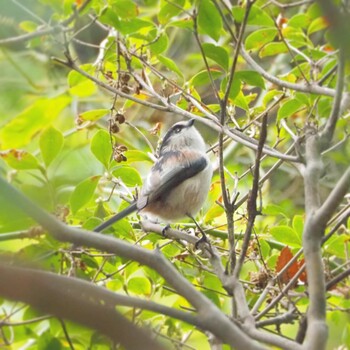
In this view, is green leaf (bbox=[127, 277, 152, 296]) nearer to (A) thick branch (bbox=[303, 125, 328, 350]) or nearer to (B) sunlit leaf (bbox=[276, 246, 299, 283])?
(B) sunlit leaf (bbox=[276, 246, 299, 283])

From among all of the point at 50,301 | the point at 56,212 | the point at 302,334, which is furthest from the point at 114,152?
the point at 50,301

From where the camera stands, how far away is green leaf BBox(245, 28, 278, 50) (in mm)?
2606

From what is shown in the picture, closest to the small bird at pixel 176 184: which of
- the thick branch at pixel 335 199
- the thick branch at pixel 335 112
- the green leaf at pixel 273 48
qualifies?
the green leaf at pixel 273 48

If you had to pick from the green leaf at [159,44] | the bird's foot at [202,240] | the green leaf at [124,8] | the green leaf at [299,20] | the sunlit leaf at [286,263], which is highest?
the green leaf at [299,20]

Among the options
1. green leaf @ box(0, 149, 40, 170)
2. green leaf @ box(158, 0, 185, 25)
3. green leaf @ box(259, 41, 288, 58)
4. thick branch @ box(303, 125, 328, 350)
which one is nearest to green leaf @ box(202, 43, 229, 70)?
green leaf @ box(158, 0, 185, 25)

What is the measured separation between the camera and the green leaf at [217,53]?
2302 millimetres

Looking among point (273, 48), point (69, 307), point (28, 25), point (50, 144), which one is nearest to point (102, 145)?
point (50, 144)

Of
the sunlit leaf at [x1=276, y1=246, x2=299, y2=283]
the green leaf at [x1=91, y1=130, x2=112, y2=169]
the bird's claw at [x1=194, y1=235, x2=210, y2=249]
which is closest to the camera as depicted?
the bird's claw at [x1=194, y1=235, x2=210, y2=249]

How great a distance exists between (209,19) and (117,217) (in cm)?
67

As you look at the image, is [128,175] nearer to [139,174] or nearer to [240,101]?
[139,174]

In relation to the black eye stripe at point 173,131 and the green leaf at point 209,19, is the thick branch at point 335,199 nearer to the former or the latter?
the green leaf at point 209,19

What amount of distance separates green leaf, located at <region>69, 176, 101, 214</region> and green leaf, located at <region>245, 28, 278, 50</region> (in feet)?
2.58

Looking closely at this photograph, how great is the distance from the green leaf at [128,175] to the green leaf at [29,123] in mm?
894

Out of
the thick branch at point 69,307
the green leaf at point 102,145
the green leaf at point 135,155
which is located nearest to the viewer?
the thick branch at point 69,307
